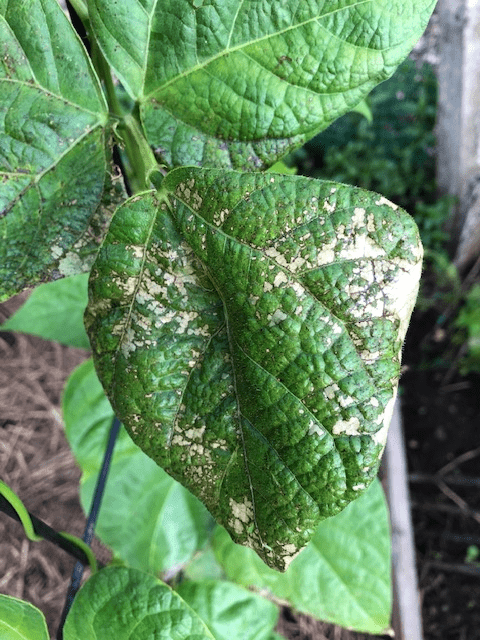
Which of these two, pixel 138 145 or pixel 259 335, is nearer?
pixel 259 335

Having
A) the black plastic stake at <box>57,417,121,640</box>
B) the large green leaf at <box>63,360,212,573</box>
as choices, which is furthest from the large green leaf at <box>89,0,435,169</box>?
the large green leaf at <box>63,360,212,573</box>

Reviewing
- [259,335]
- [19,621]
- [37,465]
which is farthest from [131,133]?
[37,465]

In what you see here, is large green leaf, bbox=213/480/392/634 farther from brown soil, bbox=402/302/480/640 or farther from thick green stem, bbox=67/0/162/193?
brown soil, bbox=402/302/480/640

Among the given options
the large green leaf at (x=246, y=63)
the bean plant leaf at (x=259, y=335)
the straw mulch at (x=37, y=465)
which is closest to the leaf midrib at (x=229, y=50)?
the large green leaf at (x=246, y=63)

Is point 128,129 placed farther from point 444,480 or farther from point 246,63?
point 444,480

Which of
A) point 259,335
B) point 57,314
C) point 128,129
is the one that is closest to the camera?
point 259,335

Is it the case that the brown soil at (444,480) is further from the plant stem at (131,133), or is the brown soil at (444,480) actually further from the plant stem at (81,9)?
the plant stem at (81,9)

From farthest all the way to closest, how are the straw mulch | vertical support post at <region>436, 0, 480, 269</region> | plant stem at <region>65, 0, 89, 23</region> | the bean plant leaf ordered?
1. vertical support post at <region>436, 0, 480, 269</region>
2. the straw mulch
3. plant stem at <region>65, 0, 89, 23</region>
4. the bean plant leaf
